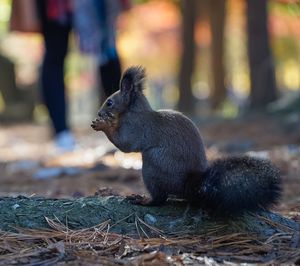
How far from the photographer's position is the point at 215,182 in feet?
9.03

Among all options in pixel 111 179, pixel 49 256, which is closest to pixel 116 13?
pixel 111 179

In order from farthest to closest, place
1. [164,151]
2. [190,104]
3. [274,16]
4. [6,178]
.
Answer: [274,16] < [190,104] < [6,178] < [164,151]

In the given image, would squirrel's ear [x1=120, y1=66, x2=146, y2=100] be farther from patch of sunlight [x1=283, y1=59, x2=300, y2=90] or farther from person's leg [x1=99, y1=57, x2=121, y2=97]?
patch of sunlight [x1=283, y1=59, x2=300, y2=90]

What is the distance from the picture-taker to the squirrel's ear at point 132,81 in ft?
10.2

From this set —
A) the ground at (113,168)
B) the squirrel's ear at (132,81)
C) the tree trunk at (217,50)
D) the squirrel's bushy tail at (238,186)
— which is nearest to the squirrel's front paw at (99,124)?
the squirrel's ear at (132,81)

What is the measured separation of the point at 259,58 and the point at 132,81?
7.19 m

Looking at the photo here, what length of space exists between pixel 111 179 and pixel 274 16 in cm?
1432

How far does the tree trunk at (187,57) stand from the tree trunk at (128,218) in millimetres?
11339

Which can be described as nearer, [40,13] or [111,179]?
[111,179]

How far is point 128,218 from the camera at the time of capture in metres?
2.88

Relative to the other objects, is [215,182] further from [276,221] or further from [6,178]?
[6,178]

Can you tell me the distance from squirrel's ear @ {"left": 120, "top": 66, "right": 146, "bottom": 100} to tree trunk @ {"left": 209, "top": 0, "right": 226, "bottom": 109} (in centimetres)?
1156

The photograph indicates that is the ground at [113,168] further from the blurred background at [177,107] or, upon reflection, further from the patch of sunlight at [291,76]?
the patch of sunlight at [291,76]

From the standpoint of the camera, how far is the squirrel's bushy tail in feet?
8.79
